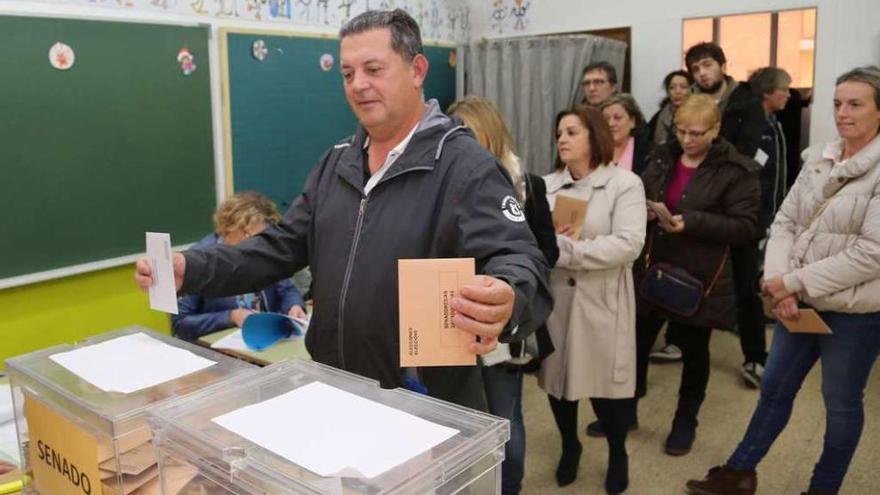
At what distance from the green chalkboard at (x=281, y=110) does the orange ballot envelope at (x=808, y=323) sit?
266 centimetres

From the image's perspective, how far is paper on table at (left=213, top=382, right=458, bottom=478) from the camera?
74 centimetres

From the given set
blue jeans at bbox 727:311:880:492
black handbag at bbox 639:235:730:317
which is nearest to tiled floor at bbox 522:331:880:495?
blue jeans at bbox 727:311:880:492

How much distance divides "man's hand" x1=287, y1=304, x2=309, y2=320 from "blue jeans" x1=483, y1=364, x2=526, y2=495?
2.89 ft

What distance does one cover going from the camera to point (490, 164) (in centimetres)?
145

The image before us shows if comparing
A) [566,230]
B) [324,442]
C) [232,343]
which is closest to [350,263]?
[324,442]

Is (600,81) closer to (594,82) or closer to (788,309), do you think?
(594,82)

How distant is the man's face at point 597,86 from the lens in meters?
4.03

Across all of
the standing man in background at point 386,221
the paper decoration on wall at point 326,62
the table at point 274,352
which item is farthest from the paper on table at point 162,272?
the paper decoration on wall at point 326,62

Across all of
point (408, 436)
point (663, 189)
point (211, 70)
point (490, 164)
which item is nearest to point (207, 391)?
point (408, 436)

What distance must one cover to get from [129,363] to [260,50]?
2894 millimetres


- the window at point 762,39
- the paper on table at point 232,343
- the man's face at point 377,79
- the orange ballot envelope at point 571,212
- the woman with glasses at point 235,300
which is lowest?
the paper on table at point 232,343

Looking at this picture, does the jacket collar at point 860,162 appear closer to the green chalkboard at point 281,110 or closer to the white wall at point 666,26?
the white wall at point 666,26

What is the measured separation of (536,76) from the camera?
4734 millimetres

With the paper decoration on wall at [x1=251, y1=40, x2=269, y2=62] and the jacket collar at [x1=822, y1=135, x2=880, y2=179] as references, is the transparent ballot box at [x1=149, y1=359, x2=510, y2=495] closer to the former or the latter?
the jacket collar at [x1=822, y1=135, x2=880, y2=179]
